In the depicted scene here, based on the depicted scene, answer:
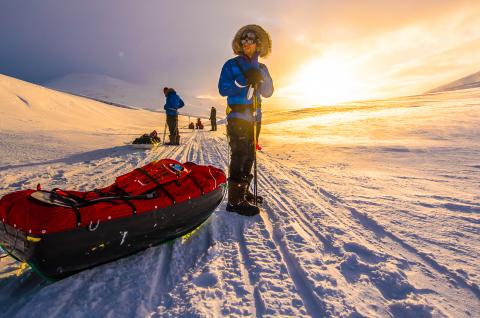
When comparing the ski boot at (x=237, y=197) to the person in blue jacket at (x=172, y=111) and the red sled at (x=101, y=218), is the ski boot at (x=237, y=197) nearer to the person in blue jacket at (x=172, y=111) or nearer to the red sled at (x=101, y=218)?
the red sled at (x=101, y=218)

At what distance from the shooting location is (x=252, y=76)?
380cm

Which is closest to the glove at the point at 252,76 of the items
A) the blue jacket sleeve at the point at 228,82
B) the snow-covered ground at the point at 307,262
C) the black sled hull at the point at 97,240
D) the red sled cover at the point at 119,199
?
the blue jacket sleeve at the point at 228,82

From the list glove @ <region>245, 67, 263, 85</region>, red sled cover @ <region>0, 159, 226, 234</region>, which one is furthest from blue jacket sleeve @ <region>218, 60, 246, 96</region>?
red sled cover @ <region>0, 159, 226, 234</region>

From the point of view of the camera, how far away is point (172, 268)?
2.59m

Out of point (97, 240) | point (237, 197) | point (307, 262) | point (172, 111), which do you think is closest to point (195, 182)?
point (237, 197)

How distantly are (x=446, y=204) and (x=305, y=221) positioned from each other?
2.16m

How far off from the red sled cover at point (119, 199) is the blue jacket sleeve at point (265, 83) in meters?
1.41

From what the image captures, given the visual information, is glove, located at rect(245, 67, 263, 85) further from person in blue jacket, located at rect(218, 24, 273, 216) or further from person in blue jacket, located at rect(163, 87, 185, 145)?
person in blue jacket, located at rect(163, 87, 185, 145)

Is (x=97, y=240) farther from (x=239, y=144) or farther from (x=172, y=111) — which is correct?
(x=172, y=111)

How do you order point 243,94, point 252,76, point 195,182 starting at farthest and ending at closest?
point 243,94, point 252,76, point 195,182

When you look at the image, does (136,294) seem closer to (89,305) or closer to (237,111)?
(89,305)

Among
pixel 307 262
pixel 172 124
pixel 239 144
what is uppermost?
pixel 172 124

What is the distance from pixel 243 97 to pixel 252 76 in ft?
1.05

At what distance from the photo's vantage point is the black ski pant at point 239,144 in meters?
4.05
